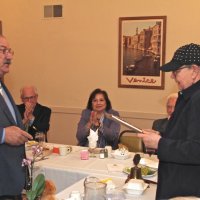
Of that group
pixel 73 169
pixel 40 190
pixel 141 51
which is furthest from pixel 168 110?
pixel 40 190


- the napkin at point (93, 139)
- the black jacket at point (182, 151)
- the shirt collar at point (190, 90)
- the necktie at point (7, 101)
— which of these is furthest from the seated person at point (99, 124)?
the shirt collar at point (190, 90)

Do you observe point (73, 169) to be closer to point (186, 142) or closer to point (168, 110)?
point (186, 142)

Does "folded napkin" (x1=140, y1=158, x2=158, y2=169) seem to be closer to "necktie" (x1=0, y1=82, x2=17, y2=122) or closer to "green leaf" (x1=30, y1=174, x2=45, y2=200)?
"necktie" (x1=0, y1=82, x2=17, y2=122)

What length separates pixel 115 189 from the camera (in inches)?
76.0

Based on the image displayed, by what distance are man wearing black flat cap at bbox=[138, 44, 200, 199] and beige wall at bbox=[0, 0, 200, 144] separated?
7.63ft

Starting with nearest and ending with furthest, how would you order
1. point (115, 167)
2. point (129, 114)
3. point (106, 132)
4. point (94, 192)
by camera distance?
point (94, 192) < point (115, 167) < point (106, 132) < point (129, 114)

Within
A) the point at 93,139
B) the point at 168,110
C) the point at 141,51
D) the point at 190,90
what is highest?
the point at 141,51

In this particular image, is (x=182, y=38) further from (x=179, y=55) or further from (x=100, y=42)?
(x=179, y=55)

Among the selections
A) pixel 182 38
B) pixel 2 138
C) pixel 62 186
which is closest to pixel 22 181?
pixel 2 138

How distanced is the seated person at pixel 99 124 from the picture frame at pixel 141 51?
72 cm

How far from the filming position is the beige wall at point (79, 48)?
392 cm

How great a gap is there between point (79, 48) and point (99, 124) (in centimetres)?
134

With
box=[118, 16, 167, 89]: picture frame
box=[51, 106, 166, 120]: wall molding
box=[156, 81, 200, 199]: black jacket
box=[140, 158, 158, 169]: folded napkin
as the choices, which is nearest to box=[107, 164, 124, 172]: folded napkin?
box=[140, 158, 158, 169]: folded napkin

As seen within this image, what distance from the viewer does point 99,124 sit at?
345cm
